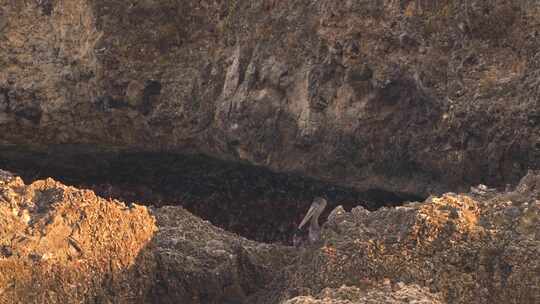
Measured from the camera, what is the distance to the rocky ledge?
360 inches

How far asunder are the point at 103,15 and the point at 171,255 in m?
9.94

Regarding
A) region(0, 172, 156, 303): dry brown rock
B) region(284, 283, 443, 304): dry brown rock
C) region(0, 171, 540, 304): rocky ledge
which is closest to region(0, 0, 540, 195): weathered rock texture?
region(0, 171, 540, 304): rocky ledge

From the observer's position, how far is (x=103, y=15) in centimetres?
1909

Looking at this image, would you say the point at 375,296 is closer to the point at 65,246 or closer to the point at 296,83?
the point at 65,246

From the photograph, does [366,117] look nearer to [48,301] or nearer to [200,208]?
[200,208]

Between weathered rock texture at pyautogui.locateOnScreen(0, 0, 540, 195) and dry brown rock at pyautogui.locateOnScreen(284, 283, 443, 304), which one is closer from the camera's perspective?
dry brown rock at pyautogui.locateOnScreen(284, 283, 443, 304)

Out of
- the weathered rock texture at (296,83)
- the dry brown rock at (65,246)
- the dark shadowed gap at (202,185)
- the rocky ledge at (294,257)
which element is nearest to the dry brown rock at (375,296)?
the rocky ledge at (294,257)

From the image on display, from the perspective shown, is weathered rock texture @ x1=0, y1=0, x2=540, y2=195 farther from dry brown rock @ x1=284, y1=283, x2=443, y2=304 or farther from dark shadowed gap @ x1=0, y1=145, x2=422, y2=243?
dry brown rock @ x1=284, y1=283, x2=443, y2=304

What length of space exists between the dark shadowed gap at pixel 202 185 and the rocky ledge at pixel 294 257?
552cm

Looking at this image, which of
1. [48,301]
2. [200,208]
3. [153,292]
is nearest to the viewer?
[48,301]

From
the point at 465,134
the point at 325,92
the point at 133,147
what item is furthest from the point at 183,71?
the point at 465,134

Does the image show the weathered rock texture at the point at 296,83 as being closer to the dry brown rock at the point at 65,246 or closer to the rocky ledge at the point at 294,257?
the rocky ledge at the point at 294,257

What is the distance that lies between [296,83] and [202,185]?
370 cm

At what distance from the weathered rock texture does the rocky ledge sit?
4143 mm
